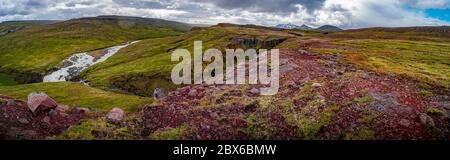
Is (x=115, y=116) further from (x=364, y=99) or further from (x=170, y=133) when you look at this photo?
(x=364, y=99)

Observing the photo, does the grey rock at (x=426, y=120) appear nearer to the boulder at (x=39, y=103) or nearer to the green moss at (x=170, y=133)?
the green moss at (x=170, y=133)

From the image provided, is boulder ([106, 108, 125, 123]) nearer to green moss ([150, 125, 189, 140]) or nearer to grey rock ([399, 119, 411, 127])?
green moss ([150, 125, 189, 140])

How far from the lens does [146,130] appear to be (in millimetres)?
31109

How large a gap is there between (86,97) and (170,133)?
8853 centimetres

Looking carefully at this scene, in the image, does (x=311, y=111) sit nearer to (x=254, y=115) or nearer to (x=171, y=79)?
(x=254, y=115)

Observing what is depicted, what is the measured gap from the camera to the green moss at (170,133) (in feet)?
96.5

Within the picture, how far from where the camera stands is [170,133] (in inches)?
1180

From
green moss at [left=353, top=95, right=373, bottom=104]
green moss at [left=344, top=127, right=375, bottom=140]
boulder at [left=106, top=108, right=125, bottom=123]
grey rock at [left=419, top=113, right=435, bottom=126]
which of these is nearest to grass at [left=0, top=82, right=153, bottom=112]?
boulder at [left=106, top=108, right=125, bottom=123]

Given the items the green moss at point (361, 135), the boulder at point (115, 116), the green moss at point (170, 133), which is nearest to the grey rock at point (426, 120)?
the green moss at point (361, 135)

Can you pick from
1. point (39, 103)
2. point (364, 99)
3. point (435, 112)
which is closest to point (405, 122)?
point (435, 112)

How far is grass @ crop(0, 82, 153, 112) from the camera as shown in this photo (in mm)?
95875

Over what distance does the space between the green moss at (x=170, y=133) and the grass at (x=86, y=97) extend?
178ft
